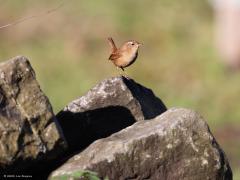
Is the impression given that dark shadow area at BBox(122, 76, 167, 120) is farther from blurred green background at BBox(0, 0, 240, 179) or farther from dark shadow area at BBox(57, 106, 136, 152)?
blurred green background at BBox(0, 0, 240, 179)

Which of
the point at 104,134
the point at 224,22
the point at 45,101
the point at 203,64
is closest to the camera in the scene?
the point at 45,101

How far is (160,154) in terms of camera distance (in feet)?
24.6

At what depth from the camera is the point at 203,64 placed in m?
Result: 20.5

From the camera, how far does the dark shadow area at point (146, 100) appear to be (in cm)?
866

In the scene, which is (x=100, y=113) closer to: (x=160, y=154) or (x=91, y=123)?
(x=91, y=123)

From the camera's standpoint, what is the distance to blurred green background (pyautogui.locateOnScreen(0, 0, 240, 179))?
19.7m

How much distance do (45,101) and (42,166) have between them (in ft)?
1.79

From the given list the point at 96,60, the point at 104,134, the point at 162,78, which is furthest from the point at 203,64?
the point at 104,134

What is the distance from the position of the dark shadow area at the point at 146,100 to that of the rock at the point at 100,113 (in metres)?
0.07

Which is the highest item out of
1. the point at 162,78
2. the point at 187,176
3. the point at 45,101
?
the point at 45,101

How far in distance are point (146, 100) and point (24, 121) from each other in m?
2.10

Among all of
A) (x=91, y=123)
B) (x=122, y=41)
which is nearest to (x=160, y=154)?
(x=91, y=123)

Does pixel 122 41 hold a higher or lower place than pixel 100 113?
lower

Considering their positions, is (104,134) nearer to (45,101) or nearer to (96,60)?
(45,101)
